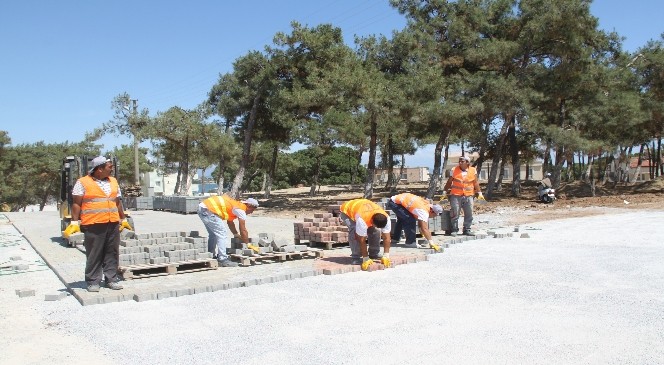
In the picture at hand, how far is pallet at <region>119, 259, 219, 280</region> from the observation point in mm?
8211

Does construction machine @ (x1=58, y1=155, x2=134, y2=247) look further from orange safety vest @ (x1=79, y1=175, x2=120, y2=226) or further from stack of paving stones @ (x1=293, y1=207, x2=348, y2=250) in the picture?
orange safety vest @ (x1=79, y1=175, x2=120, y2=226)

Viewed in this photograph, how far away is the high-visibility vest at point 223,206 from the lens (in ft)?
30.2

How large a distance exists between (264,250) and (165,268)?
1.85m

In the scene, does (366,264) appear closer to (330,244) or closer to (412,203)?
(412,203)

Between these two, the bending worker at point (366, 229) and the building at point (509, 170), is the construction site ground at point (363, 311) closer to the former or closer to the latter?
the bending worker at point (366, 229)

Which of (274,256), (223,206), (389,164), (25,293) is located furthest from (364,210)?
(389,164)

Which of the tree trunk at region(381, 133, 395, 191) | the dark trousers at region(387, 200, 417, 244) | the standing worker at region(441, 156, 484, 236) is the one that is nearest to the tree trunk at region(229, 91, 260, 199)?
the tree trunk at region(381, 133, 395, 191)

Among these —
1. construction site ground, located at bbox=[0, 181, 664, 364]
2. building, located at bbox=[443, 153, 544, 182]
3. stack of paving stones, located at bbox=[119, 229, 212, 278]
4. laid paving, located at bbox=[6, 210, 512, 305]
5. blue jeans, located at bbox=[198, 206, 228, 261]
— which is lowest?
construction site ground, located at bbox=[0, 181, 664, 364]

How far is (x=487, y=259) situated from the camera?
9.56 m

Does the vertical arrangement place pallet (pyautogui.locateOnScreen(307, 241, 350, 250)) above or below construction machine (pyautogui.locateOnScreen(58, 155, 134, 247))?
below

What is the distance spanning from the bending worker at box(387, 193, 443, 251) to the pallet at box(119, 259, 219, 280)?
12.0 feet

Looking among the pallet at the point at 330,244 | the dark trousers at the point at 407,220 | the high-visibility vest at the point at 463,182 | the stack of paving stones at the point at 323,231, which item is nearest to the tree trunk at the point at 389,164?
the high-visibility vest at the point at 463,182

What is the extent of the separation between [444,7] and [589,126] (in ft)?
25.8

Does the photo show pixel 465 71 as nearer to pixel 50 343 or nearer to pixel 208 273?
pixel 208 273
